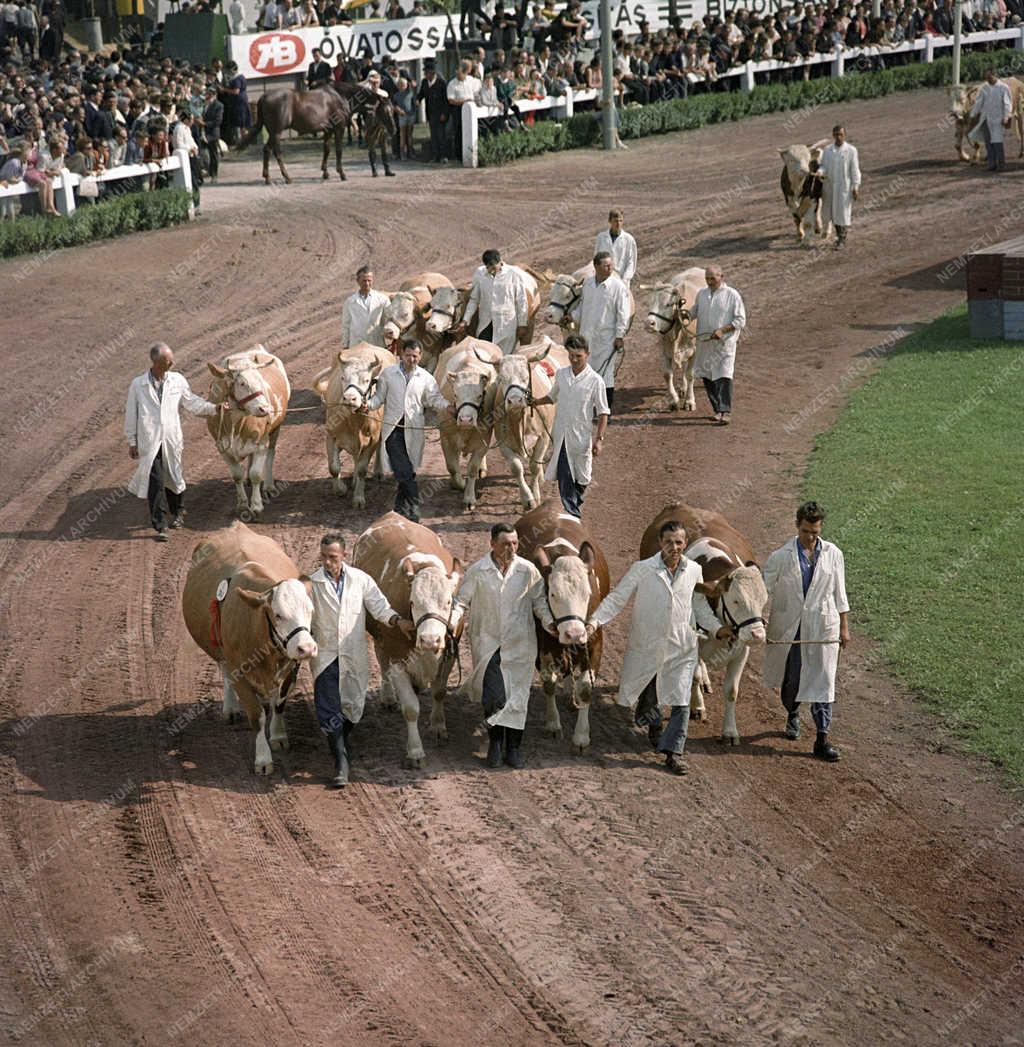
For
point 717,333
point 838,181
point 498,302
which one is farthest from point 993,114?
point 498,302

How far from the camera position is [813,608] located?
1122 centimetres

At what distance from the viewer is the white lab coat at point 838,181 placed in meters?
24.3

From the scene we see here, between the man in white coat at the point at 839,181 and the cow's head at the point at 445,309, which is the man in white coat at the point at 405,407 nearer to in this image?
the cow's head at the point at 445,309

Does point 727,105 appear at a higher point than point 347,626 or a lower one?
higher

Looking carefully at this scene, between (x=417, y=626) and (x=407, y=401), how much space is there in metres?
4.74

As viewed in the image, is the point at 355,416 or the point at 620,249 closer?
the point at 355,416

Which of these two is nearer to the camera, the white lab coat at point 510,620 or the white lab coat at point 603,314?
the white lab coat at point 510,620

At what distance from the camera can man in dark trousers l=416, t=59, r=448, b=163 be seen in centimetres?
3083

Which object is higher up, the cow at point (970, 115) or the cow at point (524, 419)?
the cow at point (970, 115)

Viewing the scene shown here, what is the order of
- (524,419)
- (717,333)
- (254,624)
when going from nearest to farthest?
(254,624) < (524,419) < (717,333)

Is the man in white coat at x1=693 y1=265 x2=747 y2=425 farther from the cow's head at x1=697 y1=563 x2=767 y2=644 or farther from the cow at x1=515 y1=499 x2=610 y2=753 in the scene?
the cow's head at x1=697 y1=563 x2=767 y2=644

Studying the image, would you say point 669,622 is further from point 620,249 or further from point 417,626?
point 620,249

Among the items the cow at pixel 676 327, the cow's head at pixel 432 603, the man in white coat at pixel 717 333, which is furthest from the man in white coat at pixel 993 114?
the cow's head at pixel 432 603

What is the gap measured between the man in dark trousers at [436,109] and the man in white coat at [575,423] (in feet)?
57.4
